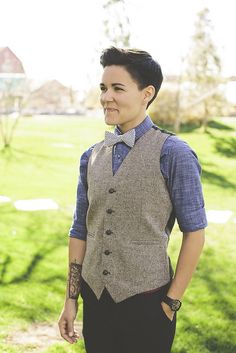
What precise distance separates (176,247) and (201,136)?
54.7ft

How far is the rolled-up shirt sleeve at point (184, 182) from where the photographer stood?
1.92 meters

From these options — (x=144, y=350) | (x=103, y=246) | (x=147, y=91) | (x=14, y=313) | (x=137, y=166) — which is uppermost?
(x=147, y=91)

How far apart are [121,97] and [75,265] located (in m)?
0.83

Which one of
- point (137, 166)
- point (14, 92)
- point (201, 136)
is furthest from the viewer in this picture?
point (201, 136)

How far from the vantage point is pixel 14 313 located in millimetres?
4473

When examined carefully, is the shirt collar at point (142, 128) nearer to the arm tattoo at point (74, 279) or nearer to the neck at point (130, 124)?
the neck at point (130, 124)

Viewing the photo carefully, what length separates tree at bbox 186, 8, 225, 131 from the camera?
25172mm

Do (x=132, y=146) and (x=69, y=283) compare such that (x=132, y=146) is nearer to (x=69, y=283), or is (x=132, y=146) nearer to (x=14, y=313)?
(x=69, y=283)

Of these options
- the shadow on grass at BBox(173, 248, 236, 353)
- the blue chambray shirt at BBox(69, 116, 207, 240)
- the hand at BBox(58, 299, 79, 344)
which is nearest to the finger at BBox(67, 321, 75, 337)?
the hand at BBox(58, 299, 79, 344)

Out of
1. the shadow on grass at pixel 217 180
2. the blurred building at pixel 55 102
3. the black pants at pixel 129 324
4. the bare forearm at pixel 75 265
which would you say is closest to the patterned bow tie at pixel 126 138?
the bare forearm at pixel 75 265

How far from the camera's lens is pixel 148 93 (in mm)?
2047

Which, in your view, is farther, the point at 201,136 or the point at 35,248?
the point at 201,136

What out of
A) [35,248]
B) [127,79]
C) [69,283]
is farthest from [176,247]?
[127,79]

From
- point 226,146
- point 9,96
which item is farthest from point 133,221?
point 9,96
